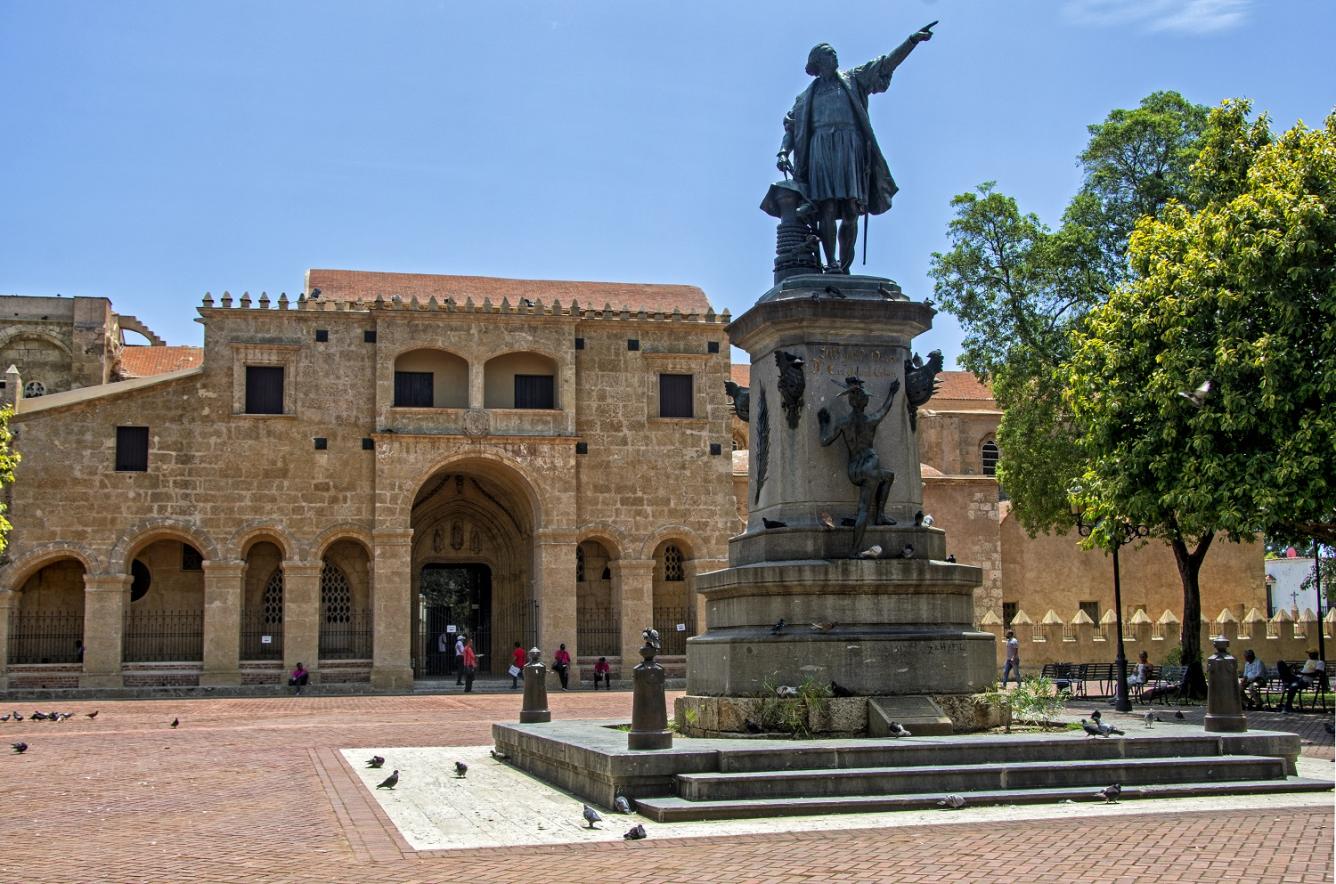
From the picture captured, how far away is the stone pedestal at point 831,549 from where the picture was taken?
38.9 ft

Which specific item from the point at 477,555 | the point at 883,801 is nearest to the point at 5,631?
the point at 477,555

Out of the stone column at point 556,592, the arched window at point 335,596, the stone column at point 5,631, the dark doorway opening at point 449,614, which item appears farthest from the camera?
the dark doorway opening at point 449,614

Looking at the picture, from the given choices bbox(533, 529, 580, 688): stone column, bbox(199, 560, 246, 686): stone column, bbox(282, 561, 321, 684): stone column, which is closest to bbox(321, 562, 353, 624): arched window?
bbox(282, 561, 321, 684): stone column

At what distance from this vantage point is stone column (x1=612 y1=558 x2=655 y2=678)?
36.5 m

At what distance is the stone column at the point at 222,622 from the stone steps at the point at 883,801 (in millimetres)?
26602

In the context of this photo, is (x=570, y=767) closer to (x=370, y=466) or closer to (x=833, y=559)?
(x=833, y=559)

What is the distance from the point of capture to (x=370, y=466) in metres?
35.9

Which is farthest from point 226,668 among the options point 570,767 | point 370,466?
point 570,767

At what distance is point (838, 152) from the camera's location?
44.9 ft

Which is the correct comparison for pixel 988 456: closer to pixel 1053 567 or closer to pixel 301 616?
pixel 1053 567

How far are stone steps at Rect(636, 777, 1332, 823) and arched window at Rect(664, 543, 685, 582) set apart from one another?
2848cm

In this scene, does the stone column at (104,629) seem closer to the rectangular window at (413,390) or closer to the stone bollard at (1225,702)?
the rectangular window at (413,390)

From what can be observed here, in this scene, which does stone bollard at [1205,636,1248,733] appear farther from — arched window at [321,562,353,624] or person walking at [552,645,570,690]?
arched window at [321,562,353,624]

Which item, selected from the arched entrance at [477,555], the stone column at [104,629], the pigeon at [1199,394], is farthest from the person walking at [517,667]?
the pigeon at [1199,394]
